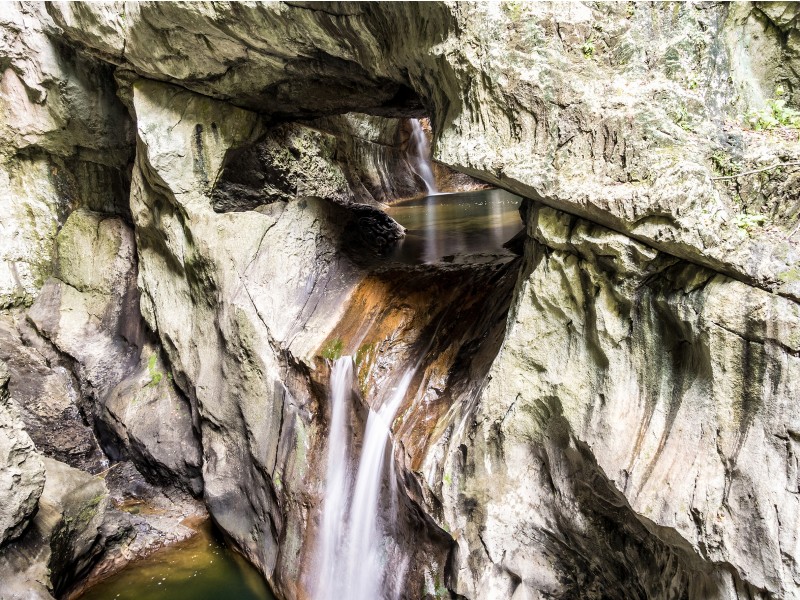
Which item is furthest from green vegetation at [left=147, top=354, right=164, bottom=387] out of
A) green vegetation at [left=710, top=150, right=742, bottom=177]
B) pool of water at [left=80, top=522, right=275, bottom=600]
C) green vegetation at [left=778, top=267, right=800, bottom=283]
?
green vegetation at [left=778, top=267, right=800, bottom=283]

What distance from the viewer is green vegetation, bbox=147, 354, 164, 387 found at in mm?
7895

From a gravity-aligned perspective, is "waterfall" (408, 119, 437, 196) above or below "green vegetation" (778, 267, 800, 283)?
above

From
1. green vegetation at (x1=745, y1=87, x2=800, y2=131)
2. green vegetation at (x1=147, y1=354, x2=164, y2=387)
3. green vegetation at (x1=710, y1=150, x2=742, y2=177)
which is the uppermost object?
green vegetation at (x1=745, y1=87, x2=800, y2=131)

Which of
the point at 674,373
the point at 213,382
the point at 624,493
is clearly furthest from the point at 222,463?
the point at 674,373

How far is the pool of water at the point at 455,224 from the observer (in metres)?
9.04

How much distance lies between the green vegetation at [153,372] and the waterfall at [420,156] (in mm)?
11350

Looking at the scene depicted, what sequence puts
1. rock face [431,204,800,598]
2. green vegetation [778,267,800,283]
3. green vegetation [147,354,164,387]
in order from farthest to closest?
Answer: green vegetation [147,354,164,387], rock face [431,204,800,598], green vegetation [778,267,800,283]

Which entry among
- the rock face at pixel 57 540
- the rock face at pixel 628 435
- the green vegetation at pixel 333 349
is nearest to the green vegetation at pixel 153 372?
the rock face at pixel 57 540

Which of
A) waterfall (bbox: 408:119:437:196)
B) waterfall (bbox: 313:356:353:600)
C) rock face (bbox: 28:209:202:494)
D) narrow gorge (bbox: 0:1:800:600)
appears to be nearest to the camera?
narrow gorge (bbox: 0:1:800:600)

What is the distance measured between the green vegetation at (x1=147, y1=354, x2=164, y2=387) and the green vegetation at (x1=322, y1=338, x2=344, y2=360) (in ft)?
9.91

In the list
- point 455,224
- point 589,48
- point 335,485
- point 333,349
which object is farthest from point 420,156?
point 589,48

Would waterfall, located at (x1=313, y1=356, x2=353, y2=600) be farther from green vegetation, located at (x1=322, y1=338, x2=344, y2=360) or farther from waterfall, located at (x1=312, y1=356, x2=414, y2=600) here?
green vegetation, located at (x1=322, y1=338, x2=344, y2=360)

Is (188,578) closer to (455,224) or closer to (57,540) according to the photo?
(57,540)

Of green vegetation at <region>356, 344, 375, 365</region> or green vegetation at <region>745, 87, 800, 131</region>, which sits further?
green vegetation at <region>356, 344, 375, 365</region>
